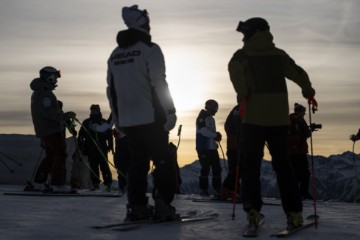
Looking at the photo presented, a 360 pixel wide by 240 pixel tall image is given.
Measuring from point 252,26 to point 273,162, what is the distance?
114 cm

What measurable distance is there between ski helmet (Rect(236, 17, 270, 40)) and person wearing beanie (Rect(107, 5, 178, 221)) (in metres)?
0.82

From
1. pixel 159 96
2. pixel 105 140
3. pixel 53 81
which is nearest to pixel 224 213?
pixel 159 96

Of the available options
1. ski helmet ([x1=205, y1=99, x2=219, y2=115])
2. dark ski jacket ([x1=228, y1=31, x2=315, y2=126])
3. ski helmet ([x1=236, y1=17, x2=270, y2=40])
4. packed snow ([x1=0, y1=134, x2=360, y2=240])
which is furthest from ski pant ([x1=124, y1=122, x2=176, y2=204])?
ski helmet ([x1=205, y1=99, x2=219, y2=115])

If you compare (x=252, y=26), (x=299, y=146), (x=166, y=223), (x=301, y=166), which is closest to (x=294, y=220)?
(x=166, y=223)

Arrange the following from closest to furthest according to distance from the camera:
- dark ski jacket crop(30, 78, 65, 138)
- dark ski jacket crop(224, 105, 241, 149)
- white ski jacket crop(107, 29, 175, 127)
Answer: white ski jacket crop(107, 29, 175, 127) → dark ski jacket crop(224, 105, 241, 149) → dark ski jacket crop(30, 78, 65, 138)

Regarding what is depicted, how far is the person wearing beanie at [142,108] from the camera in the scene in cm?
632

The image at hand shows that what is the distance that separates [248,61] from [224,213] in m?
2.39

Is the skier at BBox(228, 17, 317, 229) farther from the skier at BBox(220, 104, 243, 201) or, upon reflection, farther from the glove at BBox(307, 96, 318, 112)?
the skier at BBox(220, 104, 243, 201)

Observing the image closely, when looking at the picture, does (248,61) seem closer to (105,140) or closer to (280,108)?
(280,108)

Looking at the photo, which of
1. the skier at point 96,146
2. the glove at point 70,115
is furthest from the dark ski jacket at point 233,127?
the skier at point 96,146

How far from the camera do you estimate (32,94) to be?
1125 centimetres

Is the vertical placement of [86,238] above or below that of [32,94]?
below

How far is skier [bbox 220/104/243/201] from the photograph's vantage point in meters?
10.5

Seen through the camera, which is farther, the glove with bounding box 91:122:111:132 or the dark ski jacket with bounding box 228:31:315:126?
the glove with bounding box 91:122:111:132
